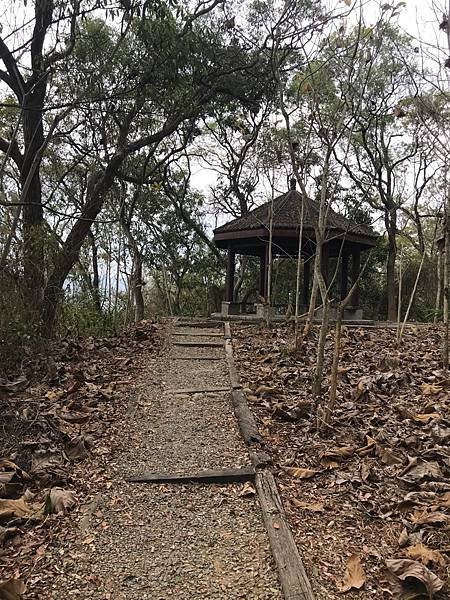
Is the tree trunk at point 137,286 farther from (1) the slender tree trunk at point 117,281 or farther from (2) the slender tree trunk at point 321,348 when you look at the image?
(2) the slender tree trunk at point 321,348

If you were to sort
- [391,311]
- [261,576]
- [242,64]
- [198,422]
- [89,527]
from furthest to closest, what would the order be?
[391,311] < [242,64] < [198,422] < [89,527] < [261,576]

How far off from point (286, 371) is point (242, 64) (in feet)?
22.6

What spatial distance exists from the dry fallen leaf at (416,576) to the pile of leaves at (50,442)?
5.09ft

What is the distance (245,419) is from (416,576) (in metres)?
2.18

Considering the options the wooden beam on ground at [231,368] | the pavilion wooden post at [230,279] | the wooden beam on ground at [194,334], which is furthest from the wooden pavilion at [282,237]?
the wooden beam on ground at [231,368]

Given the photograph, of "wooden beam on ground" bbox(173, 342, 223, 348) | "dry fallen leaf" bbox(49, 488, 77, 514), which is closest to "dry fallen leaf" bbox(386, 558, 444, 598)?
"dry fallen leaf" bbox(49, 488, 77, 514)

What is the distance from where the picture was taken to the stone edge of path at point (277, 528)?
6.59 ft

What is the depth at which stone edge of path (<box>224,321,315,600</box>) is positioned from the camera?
2010mm

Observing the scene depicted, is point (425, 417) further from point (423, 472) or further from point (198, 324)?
point (198, 324)

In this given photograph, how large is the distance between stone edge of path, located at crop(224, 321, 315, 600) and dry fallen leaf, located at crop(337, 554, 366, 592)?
0.16m

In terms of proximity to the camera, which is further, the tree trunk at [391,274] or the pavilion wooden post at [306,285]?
the tree trunk at [391,274]

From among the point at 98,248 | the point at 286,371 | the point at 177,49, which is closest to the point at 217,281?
the point at 98,248

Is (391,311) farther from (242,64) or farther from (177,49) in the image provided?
(177,49)

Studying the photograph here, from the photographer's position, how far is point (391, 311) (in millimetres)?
16812
